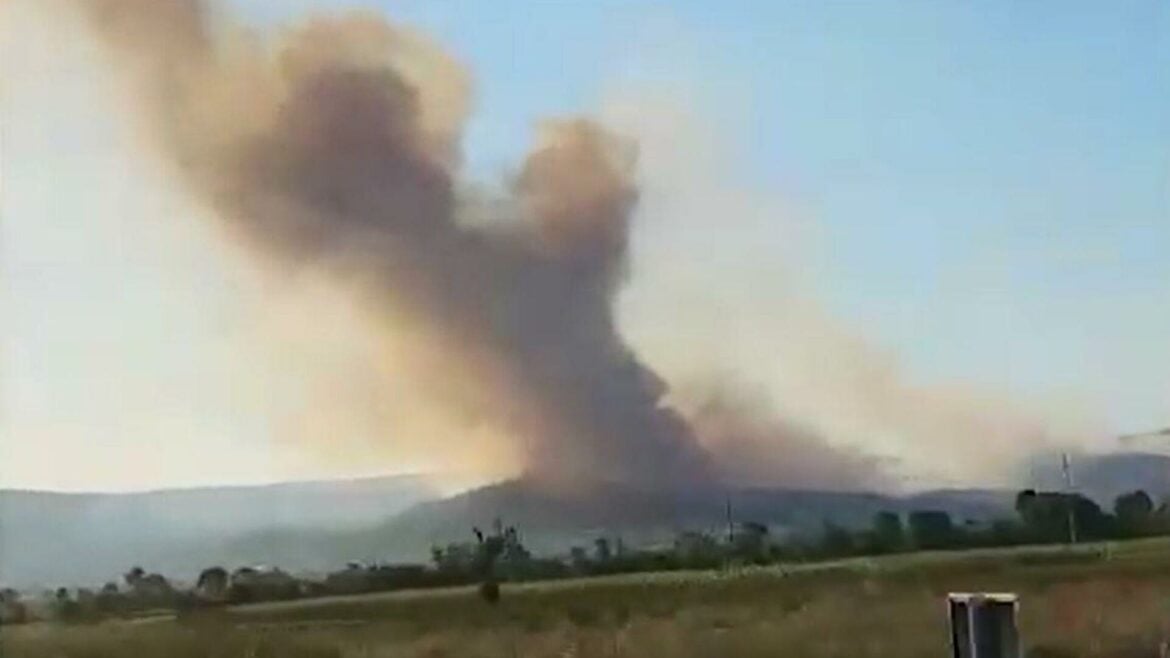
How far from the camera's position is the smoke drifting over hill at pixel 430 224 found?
3.94 metres

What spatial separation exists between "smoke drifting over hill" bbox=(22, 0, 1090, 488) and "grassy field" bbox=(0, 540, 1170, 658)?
0.25 m

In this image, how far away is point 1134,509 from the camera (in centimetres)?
430

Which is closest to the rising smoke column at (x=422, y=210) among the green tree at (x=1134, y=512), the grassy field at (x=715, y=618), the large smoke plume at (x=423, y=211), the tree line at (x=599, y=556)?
the large smoke plume at (x=423, y=211)

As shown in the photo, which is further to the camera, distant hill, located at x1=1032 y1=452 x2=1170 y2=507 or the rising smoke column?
distant hill, located at x1=1032 y1=452 x2=1170 y2=507

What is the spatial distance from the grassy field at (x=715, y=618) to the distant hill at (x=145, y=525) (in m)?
0.12

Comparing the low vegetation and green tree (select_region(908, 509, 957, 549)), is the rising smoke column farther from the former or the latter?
green tree (select_region(908, 509, 957, 549))

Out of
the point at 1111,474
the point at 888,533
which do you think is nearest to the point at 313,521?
the point at 888,533

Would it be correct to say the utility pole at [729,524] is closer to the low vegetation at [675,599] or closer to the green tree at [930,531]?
the low vegetation at [675,599]

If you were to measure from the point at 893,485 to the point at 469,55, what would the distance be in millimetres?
1327

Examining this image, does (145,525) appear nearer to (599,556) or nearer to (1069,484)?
(599,556)

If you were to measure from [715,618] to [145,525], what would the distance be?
1221mm

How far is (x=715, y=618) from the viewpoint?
158 inches

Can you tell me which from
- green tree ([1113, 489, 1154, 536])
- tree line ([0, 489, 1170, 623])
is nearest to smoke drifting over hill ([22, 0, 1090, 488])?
tree line ([0, 489, 1170, 623])

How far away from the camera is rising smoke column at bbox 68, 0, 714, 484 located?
12.9 feet
